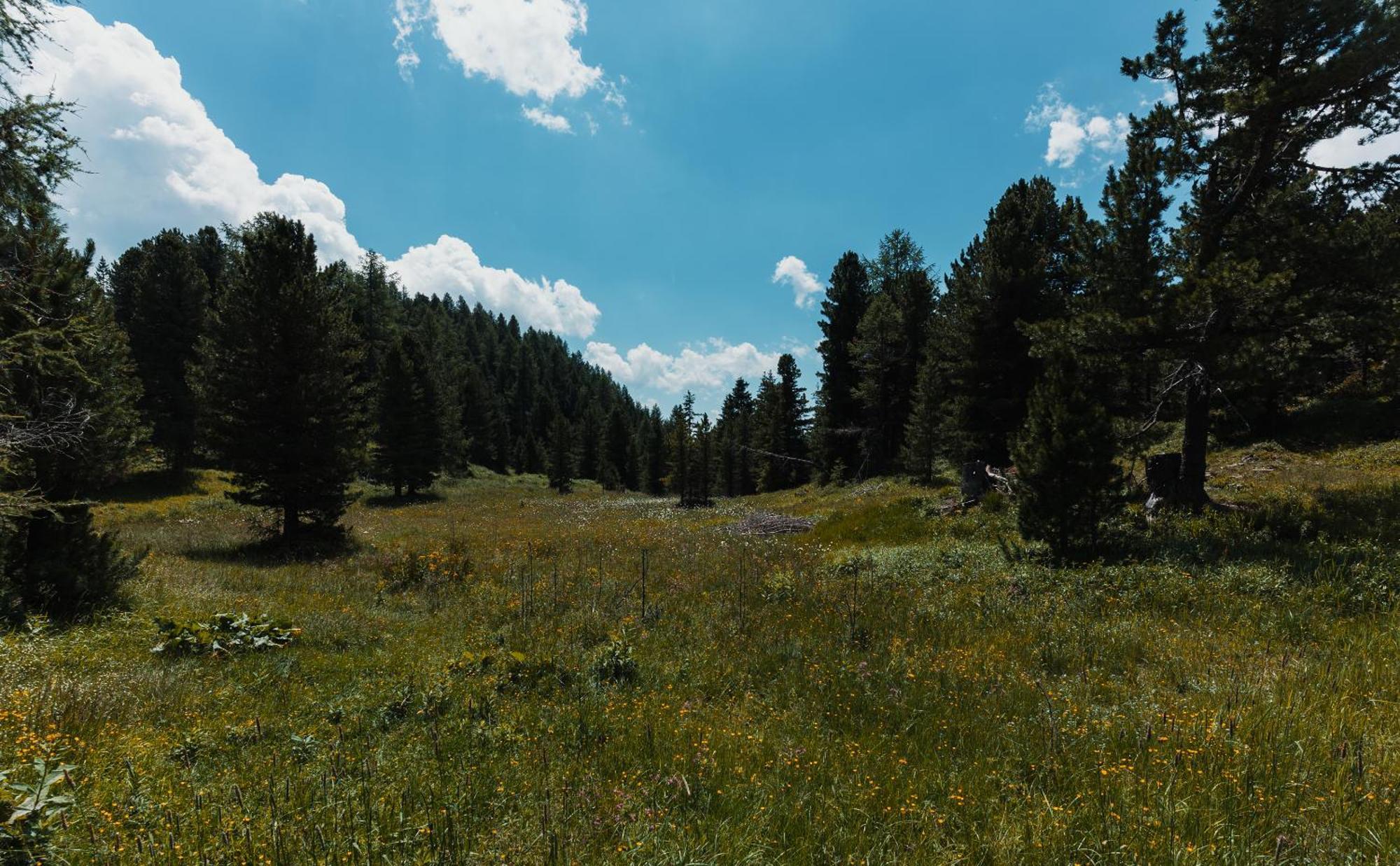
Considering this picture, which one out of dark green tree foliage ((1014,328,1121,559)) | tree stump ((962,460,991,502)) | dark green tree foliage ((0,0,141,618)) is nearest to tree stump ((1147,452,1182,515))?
dark green tree foliage ((1014,328,1121,559))

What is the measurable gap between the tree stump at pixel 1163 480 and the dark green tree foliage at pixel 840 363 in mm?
28615

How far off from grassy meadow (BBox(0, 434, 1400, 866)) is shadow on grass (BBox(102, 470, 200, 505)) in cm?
2724

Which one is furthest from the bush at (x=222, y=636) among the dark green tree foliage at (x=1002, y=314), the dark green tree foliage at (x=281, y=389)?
the dark green tree foliage at (x=1002, y=314)

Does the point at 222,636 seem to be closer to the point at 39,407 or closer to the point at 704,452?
the point at 39,407

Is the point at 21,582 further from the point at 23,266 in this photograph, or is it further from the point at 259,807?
the point at 259,807

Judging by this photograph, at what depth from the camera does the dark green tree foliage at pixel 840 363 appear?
140ft

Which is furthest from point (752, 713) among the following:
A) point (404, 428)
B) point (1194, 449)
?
point (404, 428)

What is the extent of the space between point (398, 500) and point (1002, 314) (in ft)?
127

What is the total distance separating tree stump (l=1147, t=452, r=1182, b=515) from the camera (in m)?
12.8

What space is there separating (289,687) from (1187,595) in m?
12.4

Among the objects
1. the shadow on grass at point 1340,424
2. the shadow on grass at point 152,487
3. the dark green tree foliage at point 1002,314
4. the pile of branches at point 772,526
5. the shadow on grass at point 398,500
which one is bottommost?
the shadow on grass at point 398,500

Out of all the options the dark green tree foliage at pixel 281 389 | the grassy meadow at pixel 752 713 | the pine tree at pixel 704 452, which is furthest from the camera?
the pine tree at pixel 704 452

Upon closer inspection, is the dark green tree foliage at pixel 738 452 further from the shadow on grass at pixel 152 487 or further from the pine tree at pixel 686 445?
the shadow on grass at pixel 152 487

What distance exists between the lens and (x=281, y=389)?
52.8 ft
